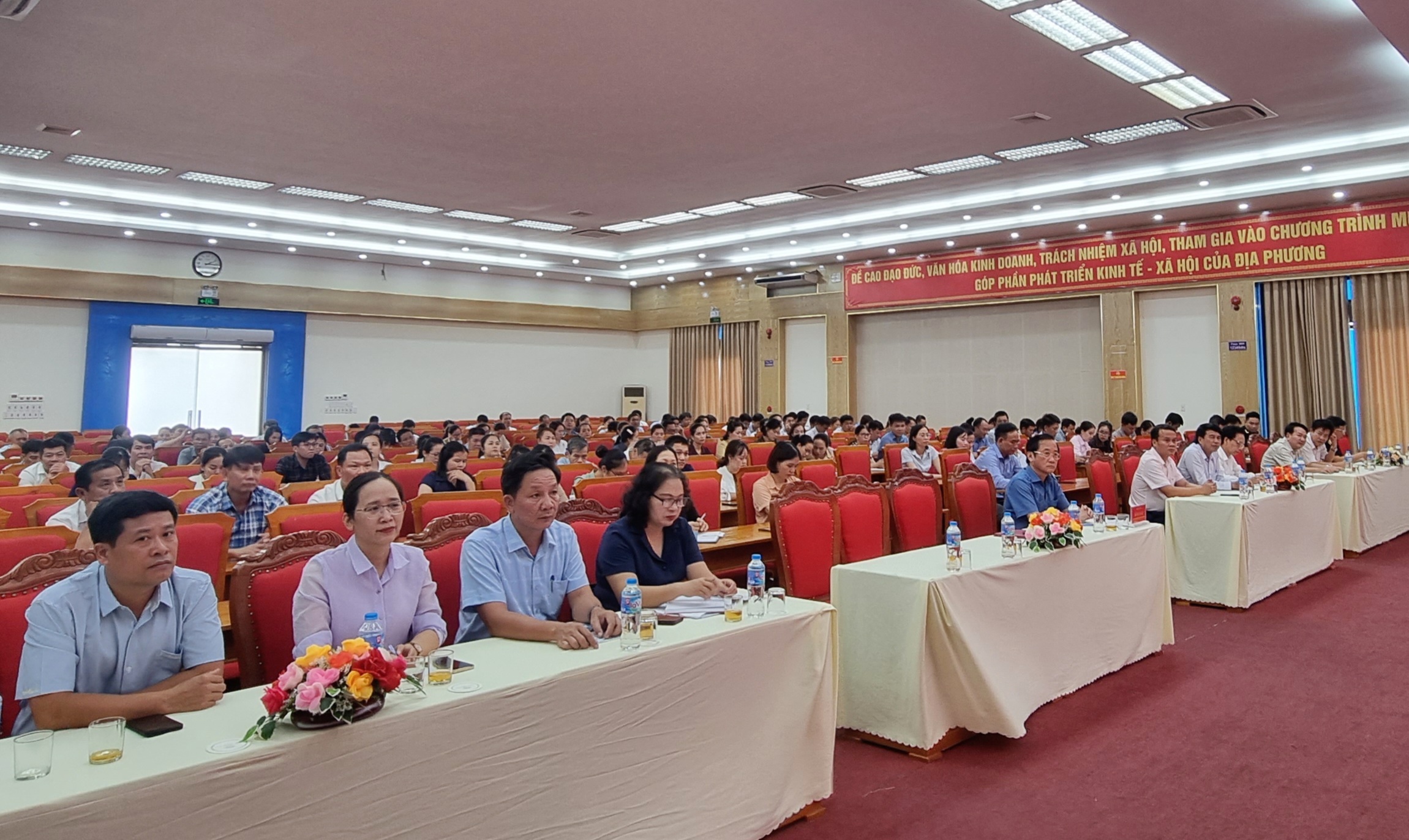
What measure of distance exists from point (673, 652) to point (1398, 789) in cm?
260

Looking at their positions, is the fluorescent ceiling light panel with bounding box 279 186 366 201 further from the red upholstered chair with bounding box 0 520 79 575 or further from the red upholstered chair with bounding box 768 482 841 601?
the red upholstered chair with bounding box 768 482 841 601

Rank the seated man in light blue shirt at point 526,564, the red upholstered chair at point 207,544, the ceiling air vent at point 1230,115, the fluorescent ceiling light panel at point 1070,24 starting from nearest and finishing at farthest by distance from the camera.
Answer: the seated man in light blue shirt at point 526,564
the red upholstered chair at point 207,544
the fluorescent ceiling light panel at point 1070,24
the ceiling air vent at point 1230,115

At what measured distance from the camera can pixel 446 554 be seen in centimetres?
321

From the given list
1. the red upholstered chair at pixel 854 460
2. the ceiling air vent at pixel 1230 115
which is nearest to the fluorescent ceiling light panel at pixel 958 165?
the ceiling air vent at pixel 1230 115

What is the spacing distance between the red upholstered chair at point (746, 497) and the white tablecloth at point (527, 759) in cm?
289

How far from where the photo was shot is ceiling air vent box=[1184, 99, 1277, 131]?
7723mm

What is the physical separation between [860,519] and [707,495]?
116 centimetres

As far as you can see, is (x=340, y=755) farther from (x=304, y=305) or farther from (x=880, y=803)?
(x=304, y=305)

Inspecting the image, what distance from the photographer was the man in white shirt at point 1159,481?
604cm

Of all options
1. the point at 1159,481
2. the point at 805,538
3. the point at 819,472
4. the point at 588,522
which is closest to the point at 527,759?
the point at 588,522

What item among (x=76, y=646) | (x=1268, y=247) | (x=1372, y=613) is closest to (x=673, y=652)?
(x=76, y=646)

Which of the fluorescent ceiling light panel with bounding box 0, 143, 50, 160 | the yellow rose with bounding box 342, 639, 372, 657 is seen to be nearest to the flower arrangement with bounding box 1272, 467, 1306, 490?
the yellow rose with bounding box 342, 639, 372, 657

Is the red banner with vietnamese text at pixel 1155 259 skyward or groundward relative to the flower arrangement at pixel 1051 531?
skyward

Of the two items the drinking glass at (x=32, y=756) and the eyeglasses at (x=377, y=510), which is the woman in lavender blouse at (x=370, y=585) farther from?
the drinking glass at (x=32, y=756)
